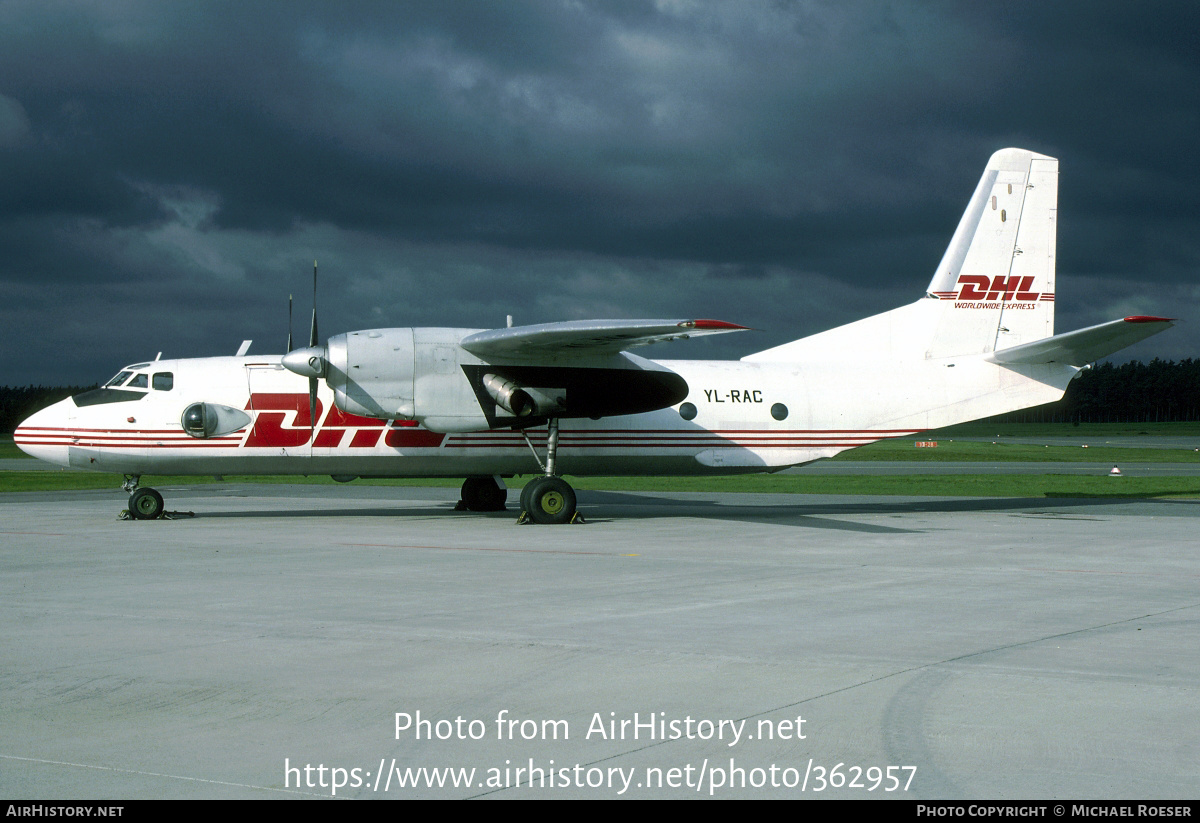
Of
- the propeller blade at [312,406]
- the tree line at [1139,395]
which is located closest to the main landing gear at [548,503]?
the propeller blade at [312,406]

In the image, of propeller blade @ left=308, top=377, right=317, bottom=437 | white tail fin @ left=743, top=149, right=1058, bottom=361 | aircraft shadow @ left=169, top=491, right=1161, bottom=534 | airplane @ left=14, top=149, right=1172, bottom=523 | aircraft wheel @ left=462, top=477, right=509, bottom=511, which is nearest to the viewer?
airplane @ left=14, top=149, right=1172, bottom=523

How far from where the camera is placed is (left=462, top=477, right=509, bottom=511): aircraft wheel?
2291 cm

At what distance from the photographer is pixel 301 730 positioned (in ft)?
18.1

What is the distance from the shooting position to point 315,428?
2009 cm

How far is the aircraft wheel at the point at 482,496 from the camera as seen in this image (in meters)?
22.9

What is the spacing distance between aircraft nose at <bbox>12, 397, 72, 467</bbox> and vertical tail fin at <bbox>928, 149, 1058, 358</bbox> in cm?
1806

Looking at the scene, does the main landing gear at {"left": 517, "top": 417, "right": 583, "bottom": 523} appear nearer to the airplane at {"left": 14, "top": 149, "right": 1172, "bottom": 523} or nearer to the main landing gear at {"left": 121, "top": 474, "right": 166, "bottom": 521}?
the airplane at {"left": 14, "top": 149, "right": 1172, "bottom": 523}

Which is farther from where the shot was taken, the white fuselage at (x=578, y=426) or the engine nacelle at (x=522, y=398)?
the white fuselage at (x=578, y=426)

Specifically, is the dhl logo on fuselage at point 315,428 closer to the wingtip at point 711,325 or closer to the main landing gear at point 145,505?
the main landing gear at point 145,505

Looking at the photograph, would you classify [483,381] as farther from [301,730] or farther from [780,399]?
[301,730]

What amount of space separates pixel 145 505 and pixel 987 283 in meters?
18.4

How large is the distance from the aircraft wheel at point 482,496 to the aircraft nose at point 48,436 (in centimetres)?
801

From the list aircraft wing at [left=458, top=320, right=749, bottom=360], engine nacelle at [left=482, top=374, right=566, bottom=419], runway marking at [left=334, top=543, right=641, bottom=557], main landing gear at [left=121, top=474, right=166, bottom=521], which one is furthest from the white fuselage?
runway marking at [left=334, top=543, right=641, bottom=557]

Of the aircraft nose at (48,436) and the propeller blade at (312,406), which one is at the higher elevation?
the propeller blade at (312,406)
